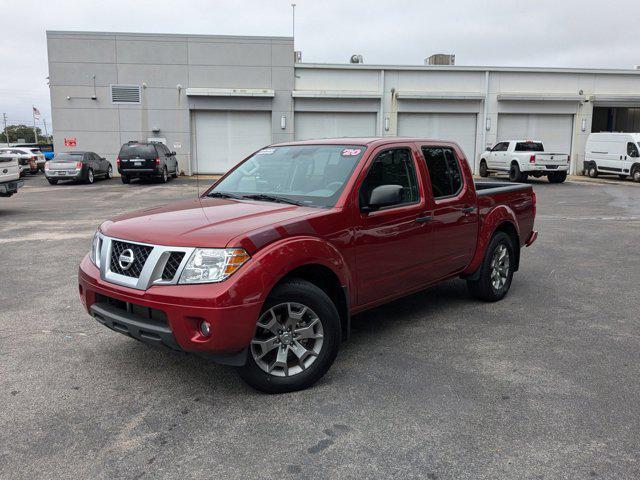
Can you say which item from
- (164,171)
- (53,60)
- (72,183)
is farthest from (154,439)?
(53,60)

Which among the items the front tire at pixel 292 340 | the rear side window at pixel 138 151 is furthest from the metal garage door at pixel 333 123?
the front tire at pixel 292 340

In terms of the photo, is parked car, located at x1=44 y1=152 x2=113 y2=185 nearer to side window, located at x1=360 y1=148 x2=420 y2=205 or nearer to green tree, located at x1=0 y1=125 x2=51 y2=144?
side window, located at x1=360 y1=148 x2=420 y2=205

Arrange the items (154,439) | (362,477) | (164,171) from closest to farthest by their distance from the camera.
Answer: (362,477) → (154,439) → (164,171)

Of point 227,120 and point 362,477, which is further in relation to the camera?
point 227,120

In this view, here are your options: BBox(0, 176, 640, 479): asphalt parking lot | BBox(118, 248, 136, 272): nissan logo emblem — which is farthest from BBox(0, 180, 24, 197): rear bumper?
BBox(118, 248, 136, 272): nissan logo emblem

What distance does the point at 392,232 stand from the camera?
4.50 m

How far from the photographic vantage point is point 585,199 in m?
17.9

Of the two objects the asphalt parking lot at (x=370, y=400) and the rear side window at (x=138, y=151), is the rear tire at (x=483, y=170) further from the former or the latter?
the asphalt parking lot at (x=370, y=400)

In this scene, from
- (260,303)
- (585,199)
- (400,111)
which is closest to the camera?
(260,303)

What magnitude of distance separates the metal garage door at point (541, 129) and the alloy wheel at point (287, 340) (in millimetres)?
29741

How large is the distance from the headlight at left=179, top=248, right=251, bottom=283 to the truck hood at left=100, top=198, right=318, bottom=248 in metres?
0.05

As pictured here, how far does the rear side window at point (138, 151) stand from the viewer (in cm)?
2334

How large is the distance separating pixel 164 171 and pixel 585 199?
16.9 metres

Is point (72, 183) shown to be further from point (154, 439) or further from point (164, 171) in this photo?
point (154, 439)
